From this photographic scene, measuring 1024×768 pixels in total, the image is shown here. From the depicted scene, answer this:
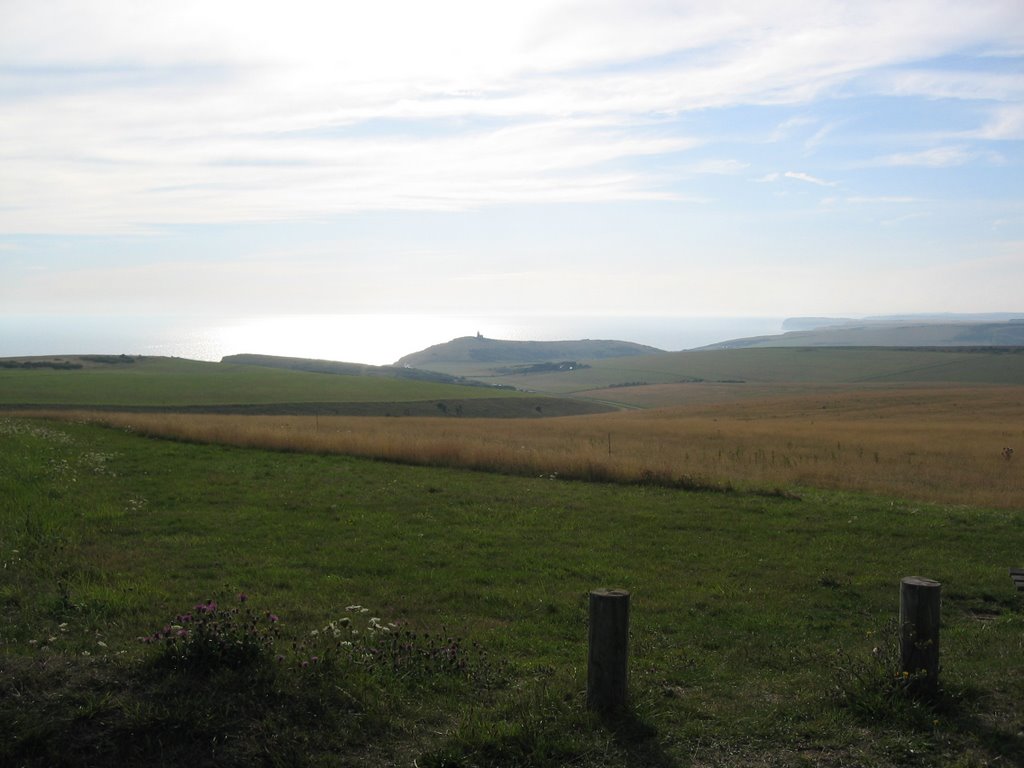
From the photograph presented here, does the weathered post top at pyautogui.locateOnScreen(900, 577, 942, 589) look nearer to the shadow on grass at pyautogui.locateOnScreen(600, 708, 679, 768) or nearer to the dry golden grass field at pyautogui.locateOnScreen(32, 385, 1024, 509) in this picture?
the shadow on grass at pyautogui.locateOnScreen(600, 708, 679, 768)

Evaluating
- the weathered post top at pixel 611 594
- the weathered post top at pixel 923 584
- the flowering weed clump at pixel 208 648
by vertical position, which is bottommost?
the flowering weed clump at pixel 208 648

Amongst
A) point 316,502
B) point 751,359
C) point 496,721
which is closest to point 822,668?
point 496,721

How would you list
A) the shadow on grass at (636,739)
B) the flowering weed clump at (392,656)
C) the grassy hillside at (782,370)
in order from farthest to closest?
the grassy hillside at (782,370) < the flowering weed clump at (392,656) < the shadow on grass at (636,739)

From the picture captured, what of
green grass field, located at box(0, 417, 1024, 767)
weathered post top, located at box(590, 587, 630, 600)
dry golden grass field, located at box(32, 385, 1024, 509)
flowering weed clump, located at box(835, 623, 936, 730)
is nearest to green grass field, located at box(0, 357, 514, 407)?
dry golden grass field, located at box(32, 385, 1024, 509)

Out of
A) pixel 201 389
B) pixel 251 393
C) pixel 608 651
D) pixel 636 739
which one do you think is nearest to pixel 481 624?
pixel 608 651

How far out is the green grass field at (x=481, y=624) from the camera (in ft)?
18.2

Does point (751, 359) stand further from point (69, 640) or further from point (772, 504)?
point (69, 640)

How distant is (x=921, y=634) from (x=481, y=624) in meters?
4.15

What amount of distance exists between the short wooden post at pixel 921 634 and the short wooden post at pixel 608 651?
7.14ft

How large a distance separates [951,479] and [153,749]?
72.6 ft

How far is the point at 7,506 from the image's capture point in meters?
13.3

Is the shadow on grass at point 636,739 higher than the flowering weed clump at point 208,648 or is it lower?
lower

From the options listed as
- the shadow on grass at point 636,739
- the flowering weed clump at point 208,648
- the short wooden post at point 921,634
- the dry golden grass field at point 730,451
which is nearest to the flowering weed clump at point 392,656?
the flowering weed clump at point 208,648

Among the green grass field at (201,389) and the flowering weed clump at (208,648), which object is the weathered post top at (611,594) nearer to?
the flowering weed clump at (208,648)
